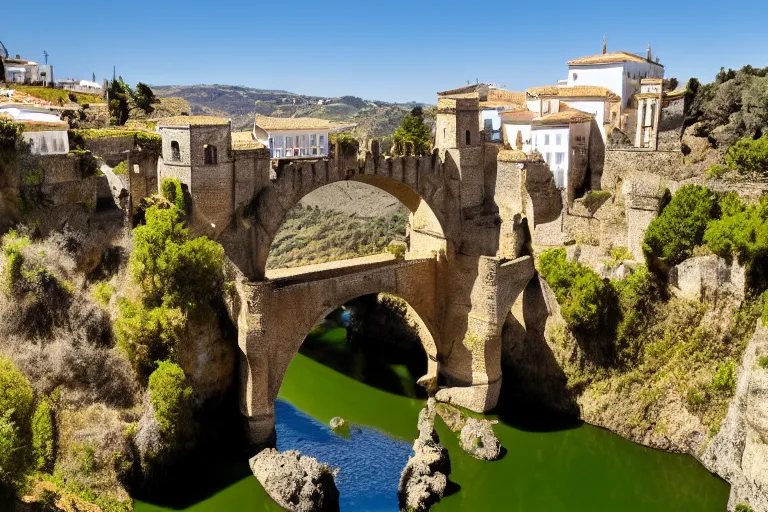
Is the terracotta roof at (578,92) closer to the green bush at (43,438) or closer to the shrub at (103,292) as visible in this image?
the shrub at (103,292)

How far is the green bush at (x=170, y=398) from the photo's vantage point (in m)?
20.1

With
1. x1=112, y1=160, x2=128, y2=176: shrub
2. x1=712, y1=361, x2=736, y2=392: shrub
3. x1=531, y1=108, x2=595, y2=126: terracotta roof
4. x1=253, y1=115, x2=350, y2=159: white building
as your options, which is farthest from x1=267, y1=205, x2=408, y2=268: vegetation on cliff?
x1=712, y1=361, x2=736, y2=392: shrub

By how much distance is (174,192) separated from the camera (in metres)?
21.8

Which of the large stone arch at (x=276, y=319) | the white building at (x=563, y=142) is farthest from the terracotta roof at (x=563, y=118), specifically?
the large stone arch at (x=276, y=319)

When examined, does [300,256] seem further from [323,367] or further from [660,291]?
[660,291]

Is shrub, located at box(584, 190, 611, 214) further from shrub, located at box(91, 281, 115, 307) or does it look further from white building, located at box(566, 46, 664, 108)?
shrub, located at box(91, 281, 115, 307)

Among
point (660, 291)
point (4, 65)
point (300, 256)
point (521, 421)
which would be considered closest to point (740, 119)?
point (660, 291)

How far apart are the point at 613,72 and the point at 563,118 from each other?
5.67 meters

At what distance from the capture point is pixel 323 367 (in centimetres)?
3072

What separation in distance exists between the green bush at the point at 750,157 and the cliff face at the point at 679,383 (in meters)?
4.44

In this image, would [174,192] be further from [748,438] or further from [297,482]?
[748,438]

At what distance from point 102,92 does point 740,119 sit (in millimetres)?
25814

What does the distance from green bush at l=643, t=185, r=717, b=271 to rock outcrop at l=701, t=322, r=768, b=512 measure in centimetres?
328

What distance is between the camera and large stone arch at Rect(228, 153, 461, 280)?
23.3m
